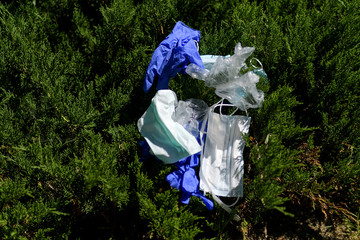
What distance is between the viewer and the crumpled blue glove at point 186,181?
2.12 m

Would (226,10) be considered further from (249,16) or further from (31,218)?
(31,218)

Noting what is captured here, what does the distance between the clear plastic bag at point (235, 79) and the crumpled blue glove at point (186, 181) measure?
0.65 metres

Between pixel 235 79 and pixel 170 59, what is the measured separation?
0.60 m

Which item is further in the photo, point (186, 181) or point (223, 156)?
point (223, 156)

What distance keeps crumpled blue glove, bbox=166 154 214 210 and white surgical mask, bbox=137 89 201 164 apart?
0.39 ft

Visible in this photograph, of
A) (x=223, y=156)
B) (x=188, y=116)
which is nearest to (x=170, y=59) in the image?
(x=188, y=116)

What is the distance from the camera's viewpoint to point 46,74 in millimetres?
2488

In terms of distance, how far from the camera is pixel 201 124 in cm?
240

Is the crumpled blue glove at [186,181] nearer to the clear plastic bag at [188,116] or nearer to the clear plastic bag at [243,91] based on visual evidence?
the clear plastic bag at [188,116]

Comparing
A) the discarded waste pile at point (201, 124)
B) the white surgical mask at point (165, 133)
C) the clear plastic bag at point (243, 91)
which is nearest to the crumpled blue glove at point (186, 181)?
the discarded waste pile at point (201, 124)

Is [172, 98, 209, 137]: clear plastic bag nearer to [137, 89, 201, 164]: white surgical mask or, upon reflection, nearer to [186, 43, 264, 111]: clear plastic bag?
[137, 89, 201, 164]: white surgical mask

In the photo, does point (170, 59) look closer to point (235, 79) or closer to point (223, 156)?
point (235, 79)

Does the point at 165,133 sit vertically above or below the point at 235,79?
below

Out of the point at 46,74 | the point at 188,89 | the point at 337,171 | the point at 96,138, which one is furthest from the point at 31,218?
the point at 337,171
